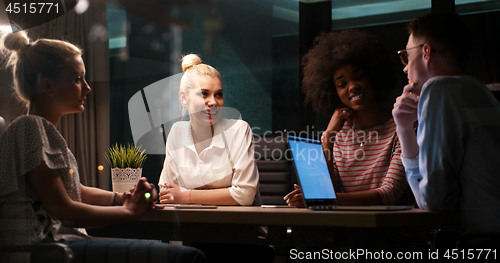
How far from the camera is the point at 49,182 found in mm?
1078

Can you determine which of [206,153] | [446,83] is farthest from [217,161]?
[446,83]

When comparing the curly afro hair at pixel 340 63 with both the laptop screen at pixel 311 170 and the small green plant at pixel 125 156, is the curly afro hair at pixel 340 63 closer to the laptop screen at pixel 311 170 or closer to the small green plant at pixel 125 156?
the laptop screen at pixel 311 170

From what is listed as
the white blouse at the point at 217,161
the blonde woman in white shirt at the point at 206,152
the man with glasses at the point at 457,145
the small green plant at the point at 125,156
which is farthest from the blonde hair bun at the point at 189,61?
the man with glasses at the point at 457,145

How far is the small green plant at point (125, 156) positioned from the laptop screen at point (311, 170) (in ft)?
2.56

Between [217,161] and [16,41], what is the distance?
962mm

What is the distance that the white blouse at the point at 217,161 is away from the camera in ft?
6.07

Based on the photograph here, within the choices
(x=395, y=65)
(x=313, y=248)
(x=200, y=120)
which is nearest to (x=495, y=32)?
(x=395, y=65)

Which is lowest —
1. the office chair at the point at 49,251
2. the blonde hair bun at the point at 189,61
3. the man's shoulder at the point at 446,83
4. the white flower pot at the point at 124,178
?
the office chair at the point at 49,251

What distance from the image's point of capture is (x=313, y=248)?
1142 millimetres

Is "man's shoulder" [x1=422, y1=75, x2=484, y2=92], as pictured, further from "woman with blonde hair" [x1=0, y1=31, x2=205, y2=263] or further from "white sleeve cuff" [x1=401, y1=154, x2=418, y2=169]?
"woman with blonde hair" [x1=0, y1=31, x2=205, y2=263]

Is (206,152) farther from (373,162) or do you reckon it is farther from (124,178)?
(373,162)

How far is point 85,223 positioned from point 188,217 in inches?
10.9

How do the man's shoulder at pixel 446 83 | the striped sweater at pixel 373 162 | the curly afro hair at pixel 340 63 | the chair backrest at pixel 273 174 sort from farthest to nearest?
the chair backrest at pixel 273 174 → the curly afro hair at pixel 340 63 → the striped sweater at pixel 373 162 → the man's shoulder at pixel 446 83

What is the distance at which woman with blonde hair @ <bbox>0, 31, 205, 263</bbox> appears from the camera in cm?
109
